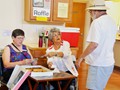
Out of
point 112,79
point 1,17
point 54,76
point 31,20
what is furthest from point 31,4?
point 112,79

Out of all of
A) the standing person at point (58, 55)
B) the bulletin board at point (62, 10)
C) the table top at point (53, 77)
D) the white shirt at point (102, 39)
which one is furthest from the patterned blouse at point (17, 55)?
the bulletin board at point (62, 10)

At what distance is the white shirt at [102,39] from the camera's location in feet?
7.52

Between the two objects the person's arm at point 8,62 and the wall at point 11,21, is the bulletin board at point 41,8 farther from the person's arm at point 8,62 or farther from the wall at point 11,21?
the person's arm at point 8,62

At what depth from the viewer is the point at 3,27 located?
3539mm

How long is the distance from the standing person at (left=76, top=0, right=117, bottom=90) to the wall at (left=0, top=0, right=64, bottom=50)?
1.59 meters

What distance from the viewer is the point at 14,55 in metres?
2.78

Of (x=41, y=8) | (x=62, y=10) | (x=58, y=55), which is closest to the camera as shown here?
A: (x=58, y=55)

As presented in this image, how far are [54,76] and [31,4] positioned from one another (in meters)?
1.62

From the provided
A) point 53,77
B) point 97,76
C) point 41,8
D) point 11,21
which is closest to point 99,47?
point 97,76

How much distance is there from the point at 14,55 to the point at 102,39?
1.17m

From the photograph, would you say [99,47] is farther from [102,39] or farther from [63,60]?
[63,60]

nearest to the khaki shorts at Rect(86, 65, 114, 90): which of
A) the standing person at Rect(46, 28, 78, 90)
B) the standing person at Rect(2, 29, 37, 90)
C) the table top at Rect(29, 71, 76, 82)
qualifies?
the table top at Rect(29, 71, 76, 82)

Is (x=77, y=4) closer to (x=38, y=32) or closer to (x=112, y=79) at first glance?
(x=112, y=79)

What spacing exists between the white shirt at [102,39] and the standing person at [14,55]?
908 millimetres
